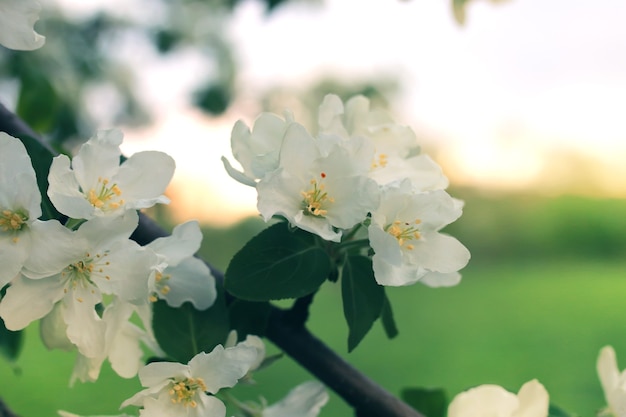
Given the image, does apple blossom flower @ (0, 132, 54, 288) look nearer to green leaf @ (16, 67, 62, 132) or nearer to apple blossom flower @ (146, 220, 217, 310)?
apple blossom flower @ (146, 220, 217, 310)

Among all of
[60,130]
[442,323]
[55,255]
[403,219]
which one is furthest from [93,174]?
[442,323]

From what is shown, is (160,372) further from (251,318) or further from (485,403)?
(485,403)

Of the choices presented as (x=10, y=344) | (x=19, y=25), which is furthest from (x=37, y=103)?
(x=19, y=25)

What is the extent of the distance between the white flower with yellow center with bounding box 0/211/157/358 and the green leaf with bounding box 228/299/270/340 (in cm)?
11

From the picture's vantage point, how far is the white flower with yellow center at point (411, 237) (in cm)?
57

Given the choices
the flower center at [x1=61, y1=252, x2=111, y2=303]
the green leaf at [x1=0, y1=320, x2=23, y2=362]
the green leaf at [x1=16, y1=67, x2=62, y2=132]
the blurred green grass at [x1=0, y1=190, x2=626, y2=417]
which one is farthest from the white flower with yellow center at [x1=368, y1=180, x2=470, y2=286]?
the blurred green grass at [x1=0, y1=190, x2=626, y2=417]

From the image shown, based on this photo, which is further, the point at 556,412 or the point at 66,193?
the point at 556,412

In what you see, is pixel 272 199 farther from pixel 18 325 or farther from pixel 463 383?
pixel 463 383

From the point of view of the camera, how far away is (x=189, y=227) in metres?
0.61

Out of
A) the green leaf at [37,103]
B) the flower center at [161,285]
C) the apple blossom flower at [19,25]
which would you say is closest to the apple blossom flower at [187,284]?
the flower center at [161,285]

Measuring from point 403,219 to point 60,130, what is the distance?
105 inches

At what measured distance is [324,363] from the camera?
0.64 m

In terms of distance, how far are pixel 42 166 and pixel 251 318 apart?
0.71ft

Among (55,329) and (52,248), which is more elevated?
(52,248)
